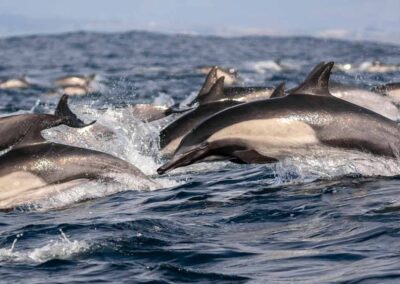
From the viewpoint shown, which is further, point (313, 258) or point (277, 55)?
point (277, 55)

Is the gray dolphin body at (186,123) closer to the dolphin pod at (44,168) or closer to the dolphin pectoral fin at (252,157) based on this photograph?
the dolphin pod at (44,168)

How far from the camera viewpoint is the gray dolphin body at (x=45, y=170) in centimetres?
1107

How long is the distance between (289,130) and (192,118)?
274cm

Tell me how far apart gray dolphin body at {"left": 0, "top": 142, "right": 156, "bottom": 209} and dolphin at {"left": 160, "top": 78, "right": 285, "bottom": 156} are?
200 centimetres

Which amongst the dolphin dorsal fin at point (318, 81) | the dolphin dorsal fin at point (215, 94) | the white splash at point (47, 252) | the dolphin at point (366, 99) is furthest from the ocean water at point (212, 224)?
the dolphin at point (366, 99)

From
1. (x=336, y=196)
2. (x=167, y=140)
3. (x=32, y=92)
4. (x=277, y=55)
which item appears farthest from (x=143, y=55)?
(x=336, y=196)

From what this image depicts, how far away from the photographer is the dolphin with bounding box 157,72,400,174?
1085cm

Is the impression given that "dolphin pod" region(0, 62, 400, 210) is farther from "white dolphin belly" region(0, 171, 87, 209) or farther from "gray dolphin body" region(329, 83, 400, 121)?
"gray dolphin body" region(329, 83, 400, 121)

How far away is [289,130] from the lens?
Result: 36.2ft

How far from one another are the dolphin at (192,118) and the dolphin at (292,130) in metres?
2.34

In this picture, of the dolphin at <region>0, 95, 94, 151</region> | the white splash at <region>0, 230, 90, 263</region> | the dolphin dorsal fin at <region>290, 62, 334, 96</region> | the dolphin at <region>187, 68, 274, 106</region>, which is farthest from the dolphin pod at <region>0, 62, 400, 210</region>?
the dolphin at <region>187, 68, 274, 106</region>

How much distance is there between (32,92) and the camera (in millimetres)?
32031

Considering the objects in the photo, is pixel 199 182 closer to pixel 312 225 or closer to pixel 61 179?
pixel 61 179

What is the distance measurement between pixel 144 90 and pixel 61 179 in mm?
19577
